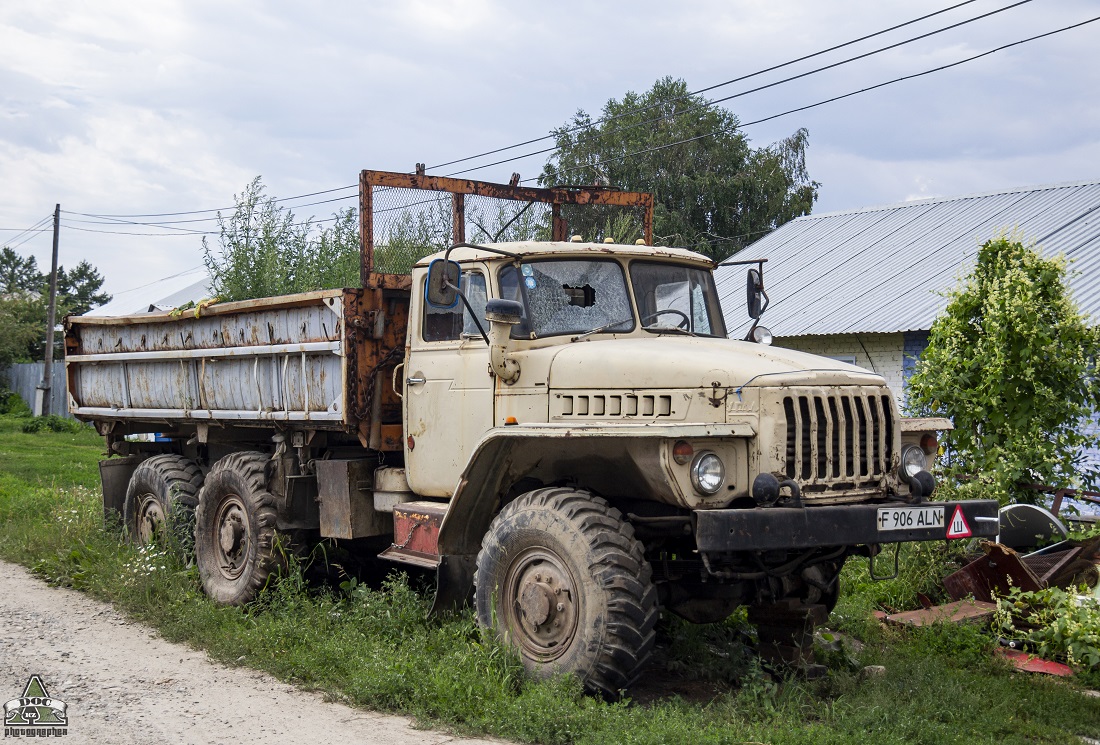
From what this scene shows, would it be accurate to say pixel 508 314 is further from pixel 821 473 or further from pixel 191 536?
pixel 191 536

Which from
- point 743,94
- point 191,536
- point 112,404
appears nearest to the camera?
point 191,536

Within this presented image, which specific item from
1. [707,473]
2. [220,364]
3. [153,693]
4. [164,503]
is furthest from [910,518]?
[164,503]

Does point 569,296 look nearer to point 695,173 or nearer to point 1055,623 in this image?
point 1055,623

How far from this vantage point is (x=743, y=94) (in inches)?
716

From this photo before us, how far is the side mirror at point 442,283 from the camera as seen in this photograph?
652 cm

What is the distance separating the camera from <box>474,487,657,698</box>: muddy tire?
5.65 meters

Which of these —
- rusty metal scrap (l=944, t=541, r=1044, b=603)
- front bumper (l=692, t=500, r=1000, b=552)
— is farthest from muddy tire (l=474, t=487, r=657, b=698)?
rusty metal scrap (l=944, t=541, r=1044, b=603)

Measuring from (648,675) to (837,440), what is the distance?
2.02m

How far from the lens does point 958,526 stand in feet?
20.0

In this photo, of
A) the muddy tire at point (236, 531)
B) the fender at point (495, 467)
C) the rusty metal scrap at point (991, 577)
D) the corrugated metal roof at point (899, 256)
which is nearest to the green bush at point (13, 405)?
the corrugated metal roof at point (899, 256)

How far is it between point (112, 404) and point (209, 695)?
17.1ft

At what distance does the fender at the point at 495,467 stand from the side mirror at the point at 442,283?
88 cm

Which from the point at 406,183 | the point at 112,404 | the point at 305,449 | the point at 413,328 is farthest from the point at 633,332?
the point at 112,404

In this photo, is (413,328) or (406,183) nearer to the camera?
(413,328)
